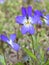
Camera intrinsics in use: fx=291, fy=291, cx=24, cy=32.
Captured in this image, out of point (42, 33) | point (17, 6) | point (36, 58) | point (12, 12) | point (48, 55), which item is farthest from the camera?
point (17, 6)

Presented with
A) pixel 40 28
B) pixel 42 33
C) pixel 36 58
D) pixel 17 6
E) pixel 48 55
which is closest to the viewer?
pixel 36 58

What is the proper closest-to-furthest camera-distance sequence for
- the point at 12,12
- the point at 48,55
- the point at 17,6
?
the point at 48,55 < the point at 12,12 < the point at 17,6

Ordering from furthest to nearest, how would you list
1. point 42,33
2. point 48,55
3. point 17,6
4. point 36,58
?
1. point 17,6
2. point 42,33
3. point 48,55
4. point 36,58

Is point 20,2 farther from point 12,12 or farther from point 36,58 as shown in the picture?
point 36,58

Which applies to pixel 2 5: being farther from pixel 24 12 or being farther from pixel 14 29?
pixel 24 12

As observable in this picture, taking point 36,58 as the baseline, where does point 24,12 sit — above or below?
above

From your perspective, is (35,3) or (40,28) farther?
(35,3)

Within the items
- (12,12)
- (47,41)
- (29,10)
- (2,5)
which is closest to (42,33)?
(47,41)

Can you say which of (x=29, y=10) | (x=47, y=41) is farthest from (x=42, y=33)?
(x=29, y=10)

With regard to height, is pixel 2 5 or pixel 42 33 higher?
pixel 2 5
